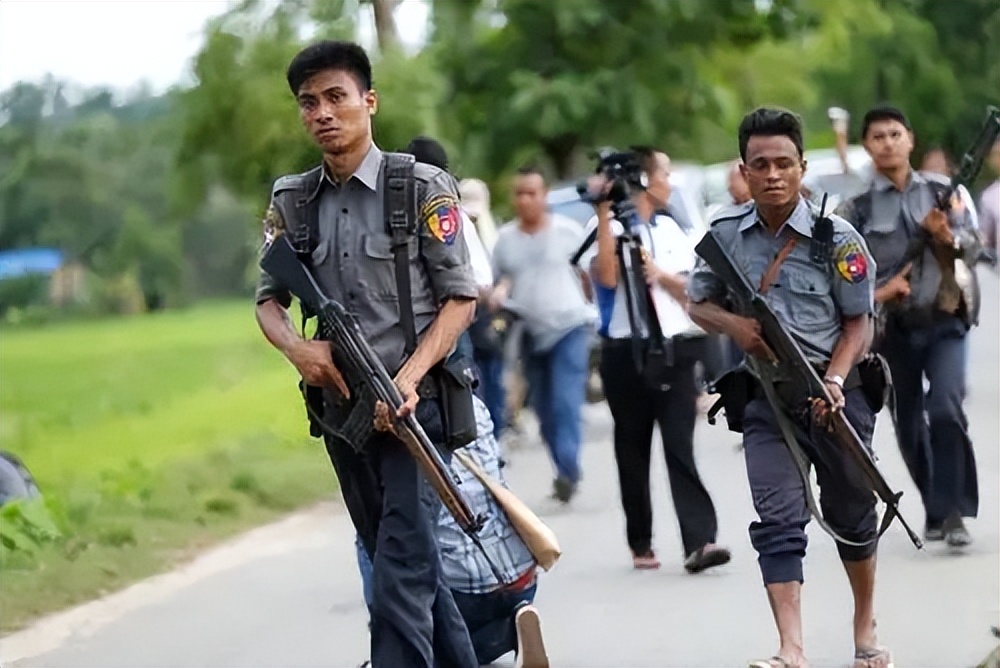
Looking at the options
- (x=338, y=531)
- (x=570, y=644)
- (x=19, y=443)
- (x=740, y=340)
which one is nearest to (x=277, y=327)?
(x=740, y=340)

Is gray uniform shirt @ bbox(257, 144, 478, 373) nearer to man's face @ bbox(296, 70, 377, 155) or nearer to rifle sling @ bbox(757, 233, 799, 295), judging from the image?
man's face @ bbox(296, 70, 377, 155)

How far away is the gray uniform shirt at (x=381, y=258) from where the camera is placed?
17.4 feet

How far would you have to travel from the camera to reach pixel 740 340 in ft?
20.2

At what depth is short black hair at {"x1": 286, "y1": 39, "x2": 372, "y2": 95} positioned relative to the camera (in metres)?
5.35

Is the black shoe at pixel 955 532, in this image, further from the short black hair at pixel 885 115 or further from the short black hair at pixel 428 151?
the short black hair at pixel 428 151

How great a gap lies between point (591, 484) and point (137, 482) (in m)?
2.79

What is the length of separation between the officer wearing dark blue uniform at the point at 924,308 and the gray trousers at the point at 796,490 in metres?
2.15

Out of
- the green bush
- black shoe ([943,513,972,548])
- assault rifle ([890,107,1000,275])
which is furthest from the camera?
the green bush

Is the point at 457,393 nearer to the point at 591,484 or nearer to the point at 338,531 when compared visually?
the point at 338,531

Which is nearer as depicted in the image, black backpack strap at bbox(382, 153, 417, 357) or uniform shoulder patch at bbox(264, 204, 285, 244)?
black backpack strap at bbox(382, 153, 417, 357)

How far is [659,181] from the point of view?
9.19m

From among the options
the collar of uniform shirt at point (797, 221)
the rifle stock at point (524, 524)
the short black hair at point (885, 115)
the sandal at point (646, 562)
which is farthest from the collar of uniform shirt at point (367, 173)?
the sandal at point (646, 562)

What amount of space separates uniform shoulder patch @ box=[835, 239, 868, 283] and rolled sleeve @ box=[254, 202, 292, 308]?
1.66 meters

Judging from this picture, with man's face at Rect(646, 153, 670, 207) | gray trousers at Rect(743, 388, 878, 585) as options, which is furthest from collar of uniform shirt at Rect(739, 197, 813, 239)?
man's face at Rect(646, 153, 670, 207)
